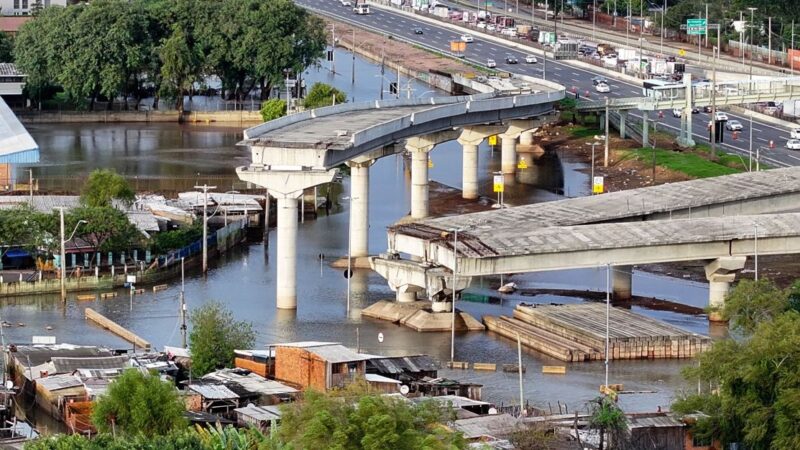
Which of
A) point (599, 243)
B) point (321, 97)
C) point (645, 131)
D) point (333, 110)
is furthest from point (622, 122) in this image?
point (599, 243)

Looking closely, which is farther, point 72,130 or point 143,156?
point 72,130

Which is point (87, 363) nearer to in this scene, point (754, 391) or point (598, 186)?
point (754, 391)

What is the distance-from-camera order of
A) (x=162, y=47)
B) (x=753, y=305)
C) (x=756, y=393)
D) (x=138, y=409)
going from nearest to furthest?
(x=756, y=393) < (x=138, y=409) < (x=753, y=305) < (x=162, y=47)

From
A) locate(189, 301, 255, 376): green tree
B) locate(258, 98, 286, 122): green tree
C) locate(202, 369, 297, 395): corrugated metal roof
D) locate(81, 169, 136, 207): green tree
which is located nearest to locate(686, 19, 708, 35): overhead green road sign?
locate(258, 98, 286, 122): green tree

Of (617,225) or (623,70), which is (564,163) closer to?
(623,70)

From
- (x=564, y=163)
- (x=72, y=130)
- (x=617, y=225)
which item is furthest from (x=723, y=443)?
(x=72, y=130)

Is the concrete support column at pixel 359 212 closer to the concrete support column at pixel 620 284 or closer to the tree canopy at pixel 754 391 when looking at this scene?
the concrete support column at pixel 620 284
